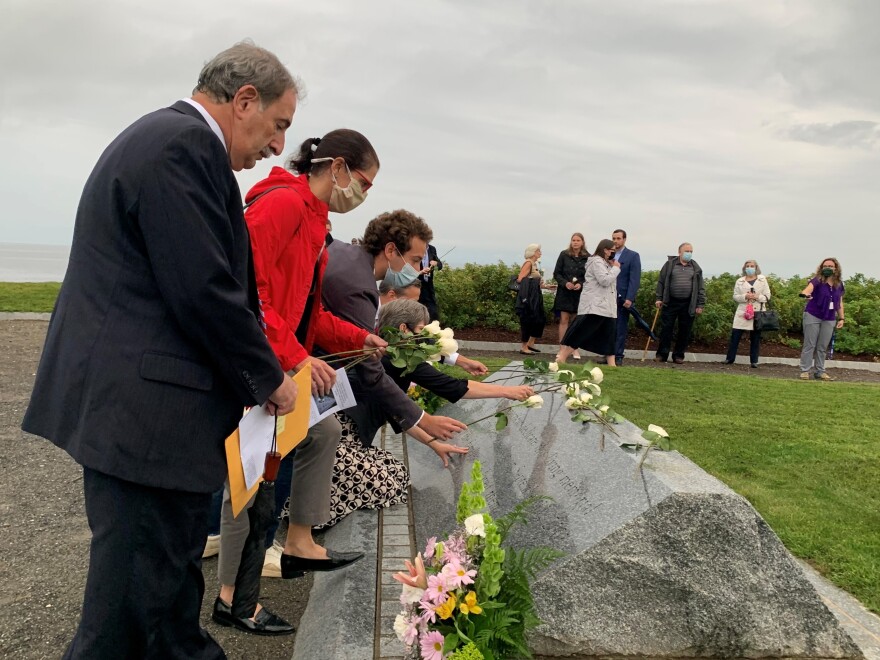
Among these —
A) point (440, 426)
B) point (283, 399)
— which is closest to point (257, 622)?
point (283, 399)

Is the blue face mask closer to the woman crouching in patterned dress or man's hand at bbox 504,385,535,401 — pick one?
the woman crouching in patterned dress

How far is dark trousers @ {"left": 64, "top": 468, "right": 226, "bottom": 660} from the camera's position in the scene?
6.21 feet

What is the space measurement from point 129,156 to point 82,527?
10.0ft

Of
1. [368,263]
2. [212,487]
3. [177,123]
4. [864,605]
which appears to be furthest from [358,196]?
[864,605]

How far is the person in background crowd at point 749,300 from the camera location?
41.5 ft

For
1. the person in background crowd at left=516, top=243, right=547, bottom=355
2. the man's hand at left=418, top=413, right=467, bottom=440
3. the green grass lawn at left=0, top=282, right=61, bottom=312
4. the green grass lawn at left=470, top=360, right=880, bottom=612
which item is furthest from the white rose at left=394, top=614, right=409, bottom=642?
the green grass lawn at left=0, top=282, right=61, bottom=312

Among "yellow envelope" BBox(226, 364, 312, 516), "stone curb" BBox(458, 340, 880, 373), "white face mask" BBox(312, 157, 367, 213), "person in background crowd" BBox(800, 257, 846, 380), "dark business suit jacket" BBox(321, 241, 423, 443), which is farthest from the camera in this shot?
"stone curb" BBox(458, 340, 880, 373)

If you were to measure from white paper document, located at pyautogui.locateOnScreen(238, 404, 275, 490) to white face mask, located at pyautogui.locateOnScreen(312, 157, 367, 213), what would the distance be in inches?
47.7

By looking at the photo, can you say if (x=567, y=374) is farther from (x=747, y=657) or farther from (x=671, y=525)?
(x=747, y=657)

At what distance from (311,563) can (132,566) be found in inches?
61.9

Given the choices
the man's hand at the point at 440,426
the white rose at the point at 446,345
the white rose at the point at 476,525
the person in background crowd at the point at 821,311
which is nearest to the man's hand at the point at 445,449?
the man's hand at the point at 440,426

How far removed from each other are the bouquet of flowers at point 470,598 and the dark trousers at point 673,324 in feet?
34.2

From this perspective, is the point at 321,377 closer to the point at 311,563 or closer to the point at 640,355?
the point at 311,563

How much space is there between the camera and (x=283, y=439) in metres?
2.41
